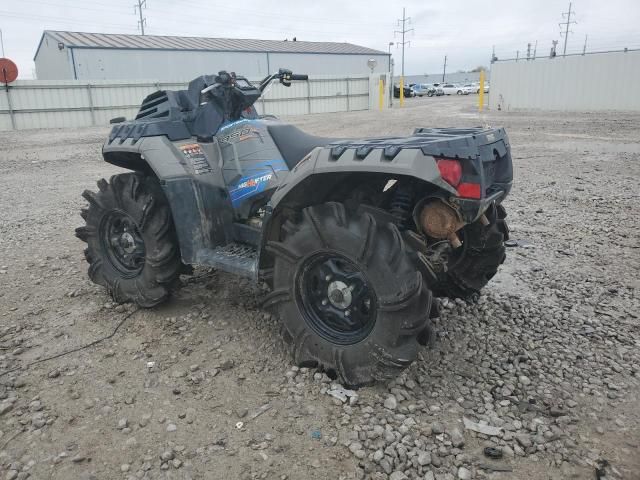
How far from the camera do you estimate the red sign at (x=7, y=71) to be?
2038 centimetres

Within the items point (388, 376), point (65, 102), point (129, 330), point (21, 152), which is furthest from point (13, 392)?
point (65, 102)

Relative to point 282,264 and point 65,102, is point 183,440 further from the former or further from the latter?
point 65,102

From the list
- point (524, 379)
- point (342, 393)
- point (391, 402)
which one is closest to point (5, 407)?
point (342, 393)

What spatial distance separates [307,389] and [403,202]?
1233mm

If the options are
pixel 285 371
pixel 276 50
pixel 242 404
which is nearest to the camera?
pixel 242 404

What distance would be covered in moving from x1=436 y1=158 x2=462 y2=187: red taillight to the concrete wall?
34.1 meters

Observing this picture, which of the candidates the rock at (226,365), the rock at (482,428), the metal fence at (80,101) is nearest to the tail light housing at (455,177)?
the rock at (482,428)

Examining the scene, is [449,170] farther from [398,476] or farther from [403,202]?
[398,476]

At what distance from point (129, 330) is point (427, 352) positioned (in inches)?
87.4

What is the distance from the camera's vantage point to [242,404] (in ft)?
9.82

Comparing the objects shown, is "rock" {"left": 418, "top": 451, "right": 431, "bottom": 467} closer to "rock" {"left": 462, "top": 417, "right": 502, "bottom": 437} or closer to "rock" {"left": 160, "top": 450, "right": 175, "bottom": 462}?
"rock" {"left": 462, "top": 417, "right": 502, "bottom": 437}

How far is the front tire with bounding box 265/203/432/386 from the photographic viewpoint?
2721 millimetres

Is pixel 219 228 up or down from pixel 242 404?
up

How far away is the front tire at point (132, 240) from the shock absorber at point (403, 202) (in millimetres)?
1854
